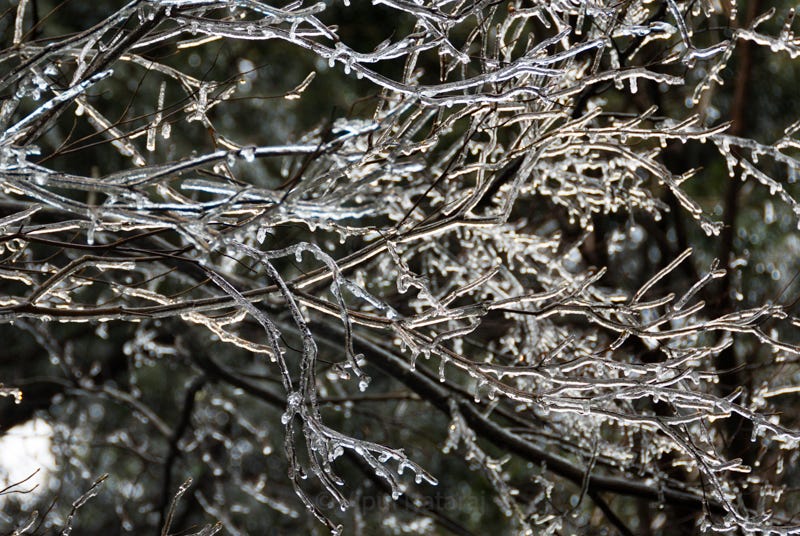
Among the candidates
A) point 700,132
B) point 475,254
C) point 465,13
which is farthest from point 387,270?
point 465,13

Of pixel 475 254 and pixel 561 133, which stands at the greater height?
pixel 561 133

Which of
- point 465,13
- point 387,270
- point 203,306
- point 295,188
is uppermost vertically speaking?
point 465,13

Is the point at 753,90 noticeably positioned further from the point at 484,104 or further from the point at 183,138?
the point at 484,104

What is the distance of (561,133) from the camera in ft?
7.86

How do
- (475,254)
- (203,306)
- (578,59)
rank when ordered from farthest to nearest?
1. (475,254)
2. (578,59)
3. (203,306)

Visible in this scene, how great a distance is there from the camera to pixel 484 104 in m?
2.39

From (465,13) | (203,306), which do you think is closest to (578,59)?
(465,13)

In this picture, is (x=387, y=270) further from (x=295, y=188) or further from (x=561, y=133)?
(x=295, y=188)

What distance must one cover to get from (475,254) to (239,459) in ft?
11.7

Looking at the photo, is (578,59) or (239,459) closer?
(578,59)

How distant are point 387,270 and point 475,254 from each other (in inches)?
18.0

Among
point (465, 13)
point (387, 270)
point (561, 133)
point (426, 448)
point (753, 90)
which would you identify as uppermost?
point (465, 13)

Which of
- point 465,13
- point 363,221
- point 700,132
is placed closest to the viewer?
point 465,13

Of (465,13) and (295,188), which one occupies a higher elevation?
(465,13)
